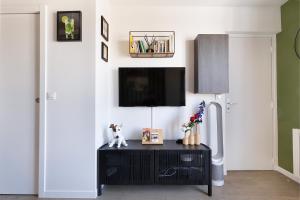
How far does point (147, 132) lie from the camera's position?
280 cm

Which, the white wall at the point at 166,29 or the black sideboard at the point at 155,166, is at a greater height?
the white wall at the point at 166,29

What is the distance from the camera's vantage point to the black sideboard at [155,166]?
2.46m

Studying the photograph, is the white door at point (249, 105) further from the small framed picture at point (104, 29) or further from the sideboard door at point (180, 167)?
the small framed picture at point (104, 29)

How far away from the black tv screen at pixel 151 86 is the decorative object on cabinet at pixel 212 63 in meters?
0.27

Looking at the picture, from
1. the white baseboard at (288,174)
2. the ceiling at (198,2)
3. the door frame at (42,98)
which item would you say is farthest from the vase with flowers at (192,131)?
the door frame at (42,98)

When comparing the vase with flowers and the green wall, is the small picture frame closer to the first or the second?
the vase with flowers

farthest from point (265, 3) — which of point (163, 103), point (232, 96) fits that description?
point (163, 103)

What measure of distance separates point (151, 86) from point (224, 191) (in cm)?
155

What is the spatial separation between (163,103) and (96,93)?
93 centimetres

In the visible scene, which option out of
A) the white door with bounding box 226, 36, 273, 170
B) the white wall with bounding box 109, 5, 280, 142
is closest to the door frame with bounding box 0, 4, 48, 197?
the white wall with bounding box 109, 5, 280, 142

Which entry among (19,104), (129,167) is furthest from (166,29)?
(19,104)

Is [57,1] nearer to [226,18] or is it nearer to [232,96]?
[226,18]

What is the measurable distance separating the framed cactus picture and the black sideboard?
1290 mm

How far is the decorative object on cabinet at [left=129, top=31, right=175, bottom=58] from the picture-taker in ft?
9.56
